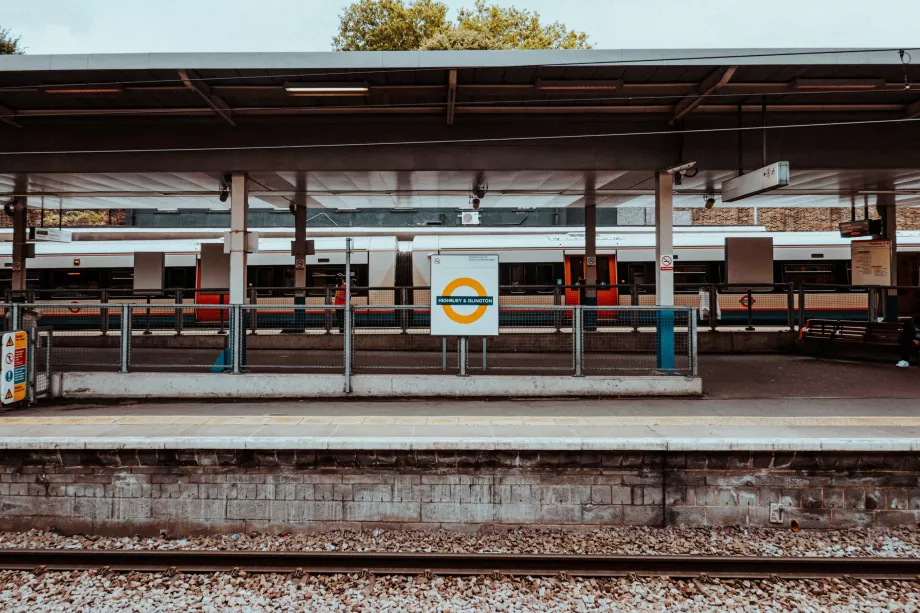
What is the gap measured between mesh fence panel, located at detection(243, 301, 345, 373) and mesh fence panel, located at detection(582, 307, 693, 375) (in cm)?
485

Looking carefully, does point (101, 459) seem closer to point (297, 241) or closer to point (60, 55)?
point (60, 55)

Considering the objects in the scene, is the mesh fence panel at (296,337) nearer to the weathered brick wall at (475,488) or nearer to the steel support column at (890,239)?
the weathered brick wall at (475,488)

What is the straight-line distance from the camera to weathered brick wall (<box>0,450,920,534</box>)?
6.12 metres

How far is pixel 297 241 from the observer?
1473cm

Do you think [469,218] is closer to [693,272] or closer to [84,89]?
[693,272]

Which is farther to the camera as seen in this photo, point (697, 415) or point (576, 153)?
point (576, 153)

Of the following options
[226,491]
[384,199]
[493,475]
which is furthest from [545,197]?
[226,491]

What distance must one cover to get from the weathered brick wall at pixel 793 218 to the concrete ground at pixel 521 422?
25.9 meters

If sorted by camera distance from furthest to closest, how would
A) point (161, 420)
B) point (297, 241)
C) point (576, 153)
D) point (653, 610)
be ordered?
point (297, 241)
point (576, 153)
point (161, 420)
point (653, 610)

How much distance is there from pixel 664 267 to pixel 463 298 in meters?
4.00

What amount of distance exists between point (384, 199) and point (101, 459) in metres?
10.8

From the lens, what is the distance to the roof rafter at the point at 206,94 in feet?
28.2

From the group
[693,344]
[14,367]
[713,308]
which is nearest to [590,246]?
[713,308]

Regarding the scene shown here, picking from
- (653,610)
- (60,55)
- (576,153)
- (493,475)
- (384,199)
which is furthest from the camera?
(384,199)
